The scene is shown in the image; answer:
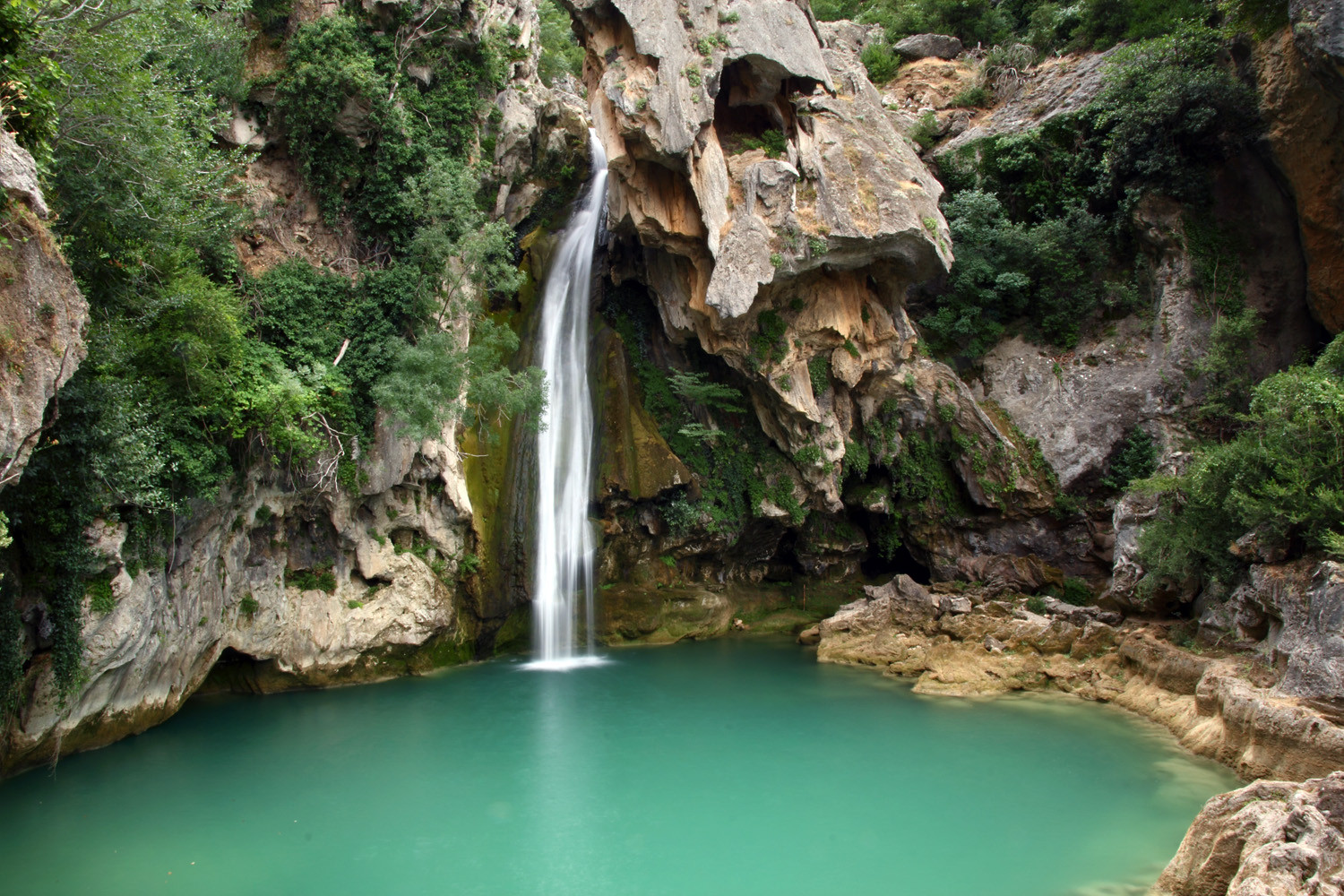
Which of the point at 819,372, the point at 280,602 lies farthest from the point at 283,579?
the point at 819,372

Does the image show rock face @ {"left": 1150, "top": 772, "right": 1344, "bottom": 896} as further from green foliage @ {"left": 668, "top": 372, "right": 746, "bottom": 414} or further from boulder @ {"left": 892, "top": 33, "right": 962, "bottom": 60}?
boulder @ {"left": 892, "top": 33, "right": 962, "bottom": 60}

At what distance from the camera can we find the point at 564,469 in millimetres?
18938

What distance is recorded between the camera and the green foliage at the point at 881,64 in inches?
1120

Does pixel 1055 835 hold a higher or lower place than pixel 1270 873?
lower

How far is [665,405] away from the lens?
20.5 meters

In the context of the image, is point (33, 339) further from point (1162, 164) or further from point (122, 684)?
point (1162, 164)

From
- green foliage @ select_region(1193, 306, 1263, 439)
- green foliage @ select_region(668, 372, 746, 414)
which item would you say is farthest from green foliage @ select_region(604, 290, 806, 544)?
green foliage @ select_region(1193, 306, 1263, 439)

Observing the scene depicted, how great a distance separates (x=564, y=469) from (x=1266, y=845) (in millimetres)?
14821

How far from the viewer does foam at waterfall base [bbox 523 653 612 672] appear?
1656cm

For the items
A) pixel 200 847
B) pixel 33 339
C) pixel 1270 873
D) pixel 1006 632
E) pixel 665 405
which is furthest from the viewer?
pixel 665 405

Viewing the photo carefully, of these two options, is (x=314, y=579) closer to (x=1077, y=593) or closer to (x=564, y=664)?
(x=564, y=664)

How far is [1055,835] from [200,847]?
9.85m

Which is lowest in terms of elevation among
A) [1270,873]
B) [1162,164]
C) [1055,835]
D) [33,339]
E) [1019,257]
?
[1055,835]

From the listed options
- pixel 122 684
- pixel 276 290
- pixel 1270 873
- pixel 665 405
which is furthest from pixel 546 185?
pixel 1270 873
